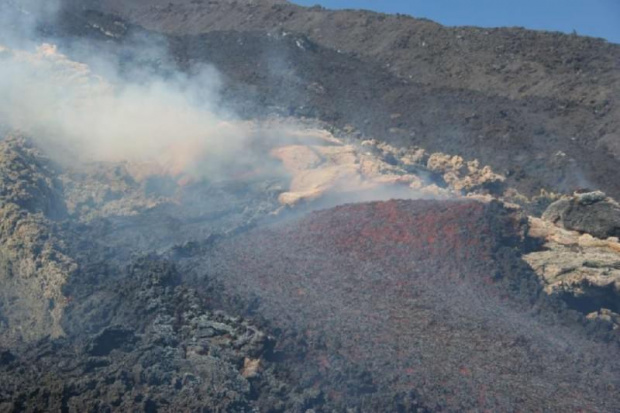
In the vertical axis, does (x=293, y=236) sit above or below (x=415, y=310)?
above

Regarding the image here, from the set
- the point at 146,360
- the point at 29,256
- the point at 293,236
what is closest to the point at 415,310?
the point at 293,236

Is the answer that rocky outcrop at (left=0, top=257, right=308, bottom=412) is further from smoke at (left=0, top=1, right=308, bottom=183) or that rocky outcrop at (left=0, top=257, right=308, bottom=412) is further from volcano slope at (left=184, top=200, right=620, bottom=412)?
smoke at (left=0, top=1, right=308, bottom=183)

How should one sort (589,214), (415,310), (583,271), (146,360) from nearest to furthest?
(146,360) < (415,310) < (583,271) < (589,214)

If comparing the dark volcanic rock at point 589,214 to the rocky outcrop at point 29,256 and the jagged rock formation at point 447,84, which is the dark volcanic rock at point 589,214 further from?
Answer: the rocky outcrop at point 29,256

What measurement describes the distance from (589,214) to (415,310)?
688 cm

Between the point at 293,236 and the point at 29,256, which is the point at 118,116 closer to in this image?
the point at 29,256

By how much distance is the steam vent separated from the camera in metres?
9.59

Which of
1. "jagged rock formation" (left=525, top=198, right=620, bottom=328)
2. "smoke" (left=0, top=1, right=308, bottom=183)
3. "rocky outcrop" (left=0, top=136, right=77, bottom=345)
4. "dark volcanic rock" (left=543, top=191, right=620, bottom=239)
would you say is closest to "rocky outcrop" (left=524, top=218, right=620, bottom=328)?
"jagged rock formation" (left=525, top=198, right=620, bottom=328)

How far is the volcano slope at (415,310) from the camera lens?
386 inches

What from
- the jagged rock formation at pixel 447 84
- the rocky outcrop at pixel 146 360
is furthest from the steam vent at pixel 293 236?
the jagged rock formation at pixel 447 84

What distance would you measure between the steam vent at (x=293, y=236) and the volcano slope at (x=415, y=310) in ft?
0.15

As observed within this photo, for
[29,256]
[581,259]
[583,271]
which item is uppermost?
[581,259]

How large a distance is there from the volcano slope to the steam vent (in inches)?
1.8

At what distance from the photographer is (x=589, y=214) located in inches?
640
